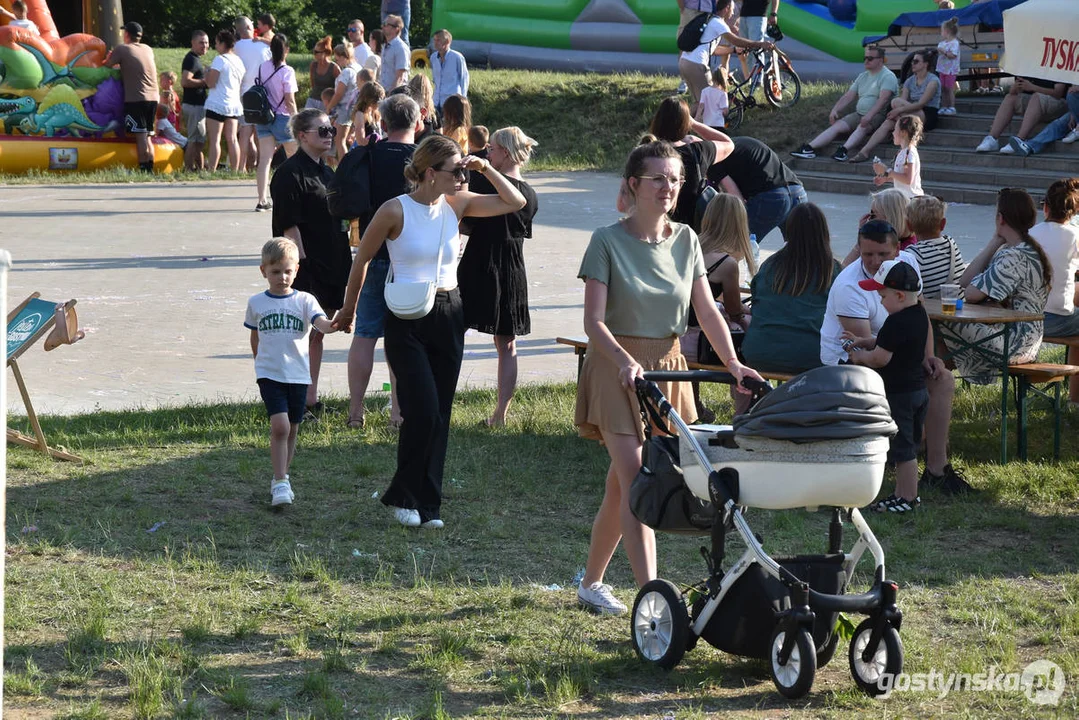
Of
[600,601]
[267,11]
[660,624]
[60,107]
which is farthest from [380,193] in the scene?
[267,11]

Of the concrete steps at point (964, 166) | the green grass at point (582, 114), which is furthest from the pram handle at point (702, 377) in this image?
the green grass at point (582, 114)

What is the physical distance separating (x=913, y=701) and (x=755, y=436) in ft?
3.53

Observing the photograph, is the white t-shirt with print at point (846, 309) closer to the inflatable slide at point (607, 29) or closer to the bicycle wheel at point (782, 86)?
the bicycle wheel at point (782, 86)

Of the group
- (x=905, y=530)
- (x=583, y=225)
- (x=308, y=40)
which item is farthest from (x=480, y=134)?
(x=308, y=40)

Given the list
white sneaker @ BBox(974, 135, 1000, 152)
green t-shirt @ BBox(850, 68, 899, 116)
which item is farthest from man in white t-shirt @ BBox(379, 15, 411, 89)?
white sneaker @ BBox(974, 135, 1000, 152)

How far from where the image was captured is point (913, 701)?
4.54 metres

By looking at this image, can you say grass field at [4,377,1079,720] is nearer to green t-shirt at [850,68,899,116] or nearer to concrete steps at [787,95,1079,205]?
concrete steps at [787,95,1079,205]

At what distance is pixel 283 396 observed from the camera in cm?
677

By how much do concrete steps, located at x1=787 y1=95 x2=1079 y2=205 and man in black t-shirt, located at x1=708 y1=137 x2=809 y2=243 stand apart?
29.1ft

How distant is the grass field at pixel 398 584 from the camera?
14.9ft

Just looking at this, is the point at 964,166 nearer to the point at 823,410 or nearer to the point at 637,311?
the point at 637,311

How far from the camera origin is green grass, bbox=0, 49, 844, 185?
73.4 feet

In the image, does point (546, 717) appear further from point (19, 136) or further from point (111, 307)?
point (19, 136)

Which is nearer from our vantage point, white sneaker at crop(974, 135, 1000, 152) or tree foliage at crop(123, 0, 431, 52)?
white sneaker at crop(974, 135, 1000, 152)
